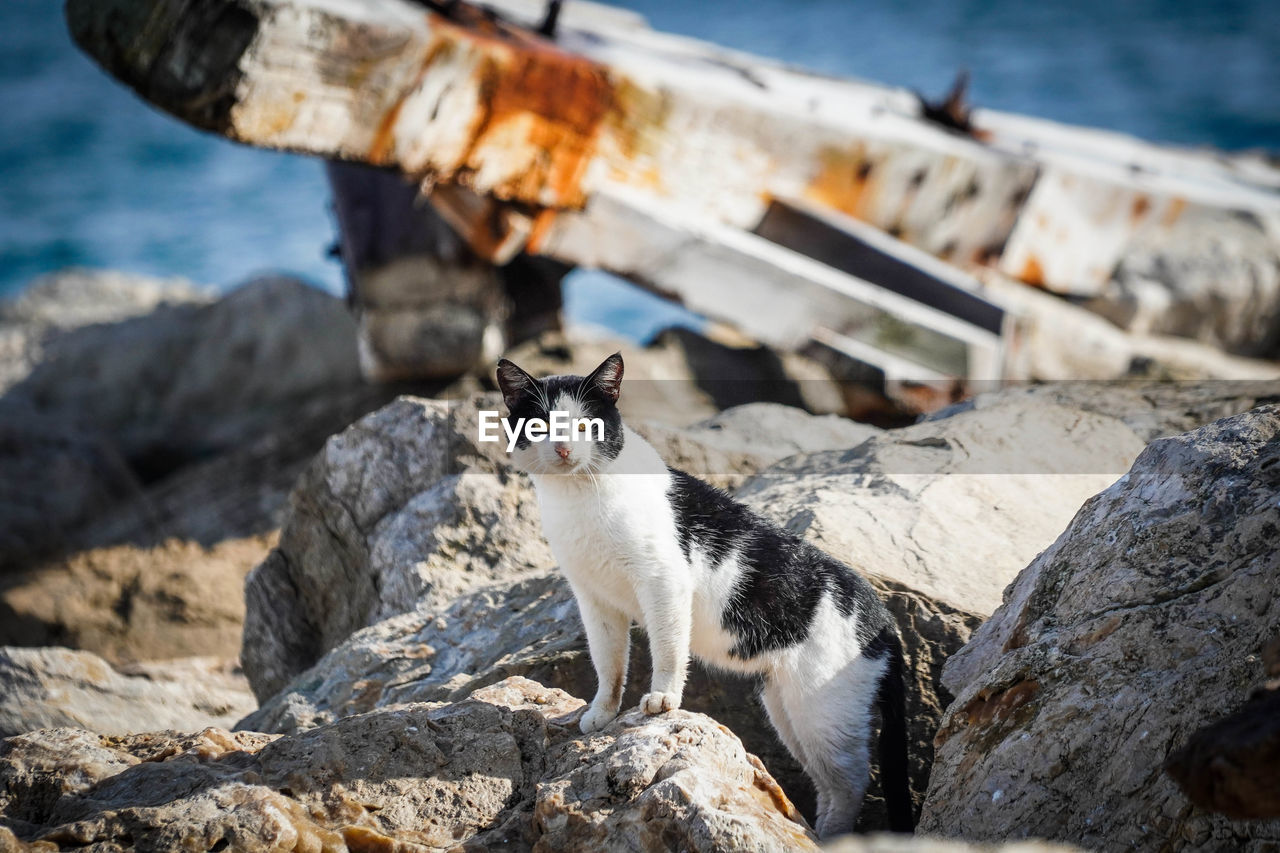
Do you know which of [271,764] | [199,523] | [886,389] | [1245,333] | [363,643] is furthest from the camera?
[1245,333]

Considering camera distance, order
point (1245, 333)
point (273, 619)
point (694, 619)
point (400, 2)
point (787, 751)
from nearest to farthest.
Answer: point (694, 619) → point (787, 751) → point (273, 619) → point (400, 2) → point (1245, 333)

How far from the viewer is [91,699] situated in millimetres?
4266

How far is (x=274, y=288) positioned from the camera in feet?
31.8

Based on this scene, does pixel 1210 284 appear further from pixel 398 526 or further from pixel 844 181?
pixel 398 526

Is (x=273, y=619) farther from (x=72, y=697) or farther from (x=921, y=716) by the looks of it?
(x=921, y=716)

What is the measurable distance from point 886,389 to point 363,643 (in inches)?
138

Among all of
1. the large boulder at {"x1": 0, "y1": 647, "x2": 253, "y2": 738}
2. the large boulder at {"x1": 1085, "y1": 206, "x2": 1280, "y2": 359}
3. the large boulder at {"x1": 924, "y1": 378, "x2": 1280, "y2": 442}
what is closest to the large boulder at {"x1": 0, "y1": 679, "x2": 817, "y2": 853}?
the large boulder at {"x1": 0, "y1": 647, "x2": 253, "y2": 738}

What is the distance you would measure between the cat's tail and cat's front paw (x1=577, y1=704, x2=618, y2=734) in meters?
0.83

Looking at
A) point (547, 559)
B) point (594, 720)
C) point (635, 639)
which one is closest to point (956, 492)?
point (635, 639)

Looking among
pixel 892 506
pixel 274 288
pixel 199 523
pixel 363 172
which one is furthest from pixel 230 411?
pixel 892 506

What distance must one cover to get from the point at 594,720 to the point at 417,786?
1.70 feet

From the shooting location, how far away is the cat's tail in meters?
3.11

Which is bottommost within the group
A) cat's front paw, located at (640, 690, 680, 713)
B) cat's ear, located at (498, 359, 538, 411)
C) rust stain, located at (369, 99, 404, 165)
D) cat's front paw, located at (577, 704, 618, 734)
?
cat's front paw, located at (577, 704, 618, 734)

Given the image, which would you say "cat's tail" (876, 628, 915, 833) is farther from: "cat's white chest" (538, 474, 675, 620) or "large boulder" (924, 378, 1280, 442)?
"large boulder" (924, 378, 1280, 442)
